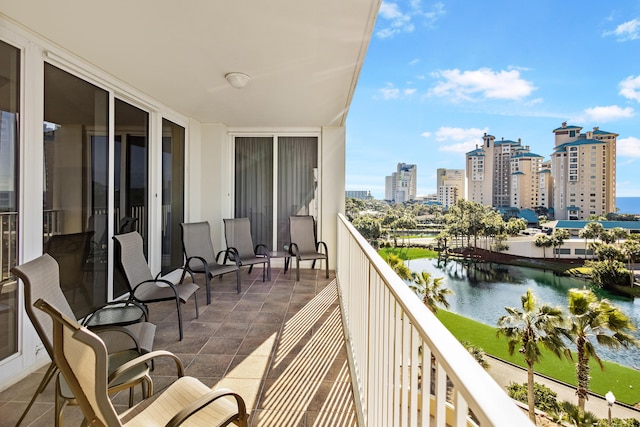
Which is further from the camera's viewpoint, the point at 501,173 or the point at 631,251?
the point at 501,173

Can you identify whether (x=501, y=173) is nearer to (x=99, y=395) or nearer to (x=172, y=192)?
(x=172, y=192)

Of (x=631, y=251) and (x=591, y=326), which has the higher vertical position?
(x=631, y=251)

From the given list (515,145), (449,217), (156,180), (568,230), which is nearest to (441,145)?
(515,145)

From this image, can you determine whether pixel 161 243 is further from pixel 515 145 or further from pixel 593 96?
pixel 593 96

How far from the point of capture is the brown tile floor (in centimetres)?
178

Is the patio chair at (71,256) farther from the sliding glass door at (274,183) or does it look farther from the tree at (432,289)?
the tree at (432,289)

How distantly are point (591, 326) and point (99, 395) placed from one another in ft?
54.2

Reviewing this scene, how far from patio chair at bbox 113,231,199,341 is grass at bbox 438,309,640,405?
13.6 m

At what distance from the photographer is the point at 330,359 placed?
2.31m

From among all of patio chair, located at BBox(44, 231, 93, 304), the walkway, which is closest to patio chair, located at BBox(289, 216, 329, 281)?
patio chair, located at BBox(44, 231, 93, 304)

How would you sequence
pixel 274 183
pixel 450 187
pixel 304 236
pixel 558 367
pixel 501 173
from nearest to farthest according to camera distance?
1. pixel 304 236
2. pixel 274 183
3. pixel 558 367
4. pixel 501 173
5. pixel 450 187

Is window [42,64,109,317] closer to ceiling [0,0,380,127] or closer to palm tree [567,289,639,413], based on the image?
ceiling [0,0,380,127]

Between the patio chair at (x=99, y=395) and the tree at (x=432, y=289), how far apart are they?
18747mm

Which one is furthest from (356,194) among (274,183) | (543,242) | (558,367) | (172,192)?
(558,367)
